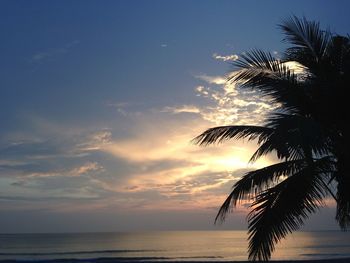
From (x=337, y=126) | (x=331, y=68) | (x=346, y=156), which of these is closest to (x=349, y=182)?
(x=346, y=156)

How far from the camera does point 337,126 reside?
854 cm

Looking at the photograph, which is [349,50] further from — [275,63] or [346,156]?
[346,156]

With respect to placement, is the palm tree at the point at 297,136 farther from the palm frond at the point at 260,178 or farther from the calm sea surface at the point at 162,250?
the calm sea surface at the point at 162,250

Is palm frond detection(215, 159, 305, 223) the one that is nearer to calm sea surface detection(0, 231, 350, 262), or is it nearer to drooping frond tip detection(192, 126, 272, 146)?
drooping frond tip detection(192, 126, 272, 146)

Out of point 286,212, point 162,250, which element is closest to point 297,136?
point 286,212

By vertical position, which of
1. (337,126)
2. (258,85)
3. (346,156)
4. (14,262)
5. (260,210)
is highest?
(258,85)

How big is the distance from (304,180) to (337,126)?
4.10 ft

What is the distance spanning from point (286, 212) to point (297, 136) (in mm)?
1538

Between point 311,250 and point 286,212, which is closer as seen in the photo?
point 286,212

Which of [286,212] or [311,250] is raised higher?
[286,212]

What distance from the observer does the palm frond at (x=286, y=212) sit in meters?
8.10

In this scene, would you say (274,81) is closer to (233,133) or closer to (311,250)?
(233,133)

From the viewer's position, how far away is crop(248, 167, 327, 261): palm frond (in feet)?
26.6

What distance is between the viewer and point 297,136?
730cm
